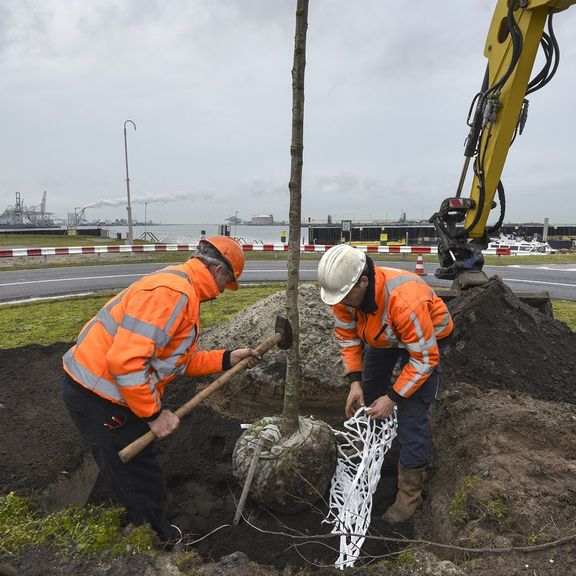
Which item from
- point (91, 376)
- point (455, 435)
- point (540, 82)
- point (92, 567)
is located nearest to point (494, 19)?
point (540, 82)

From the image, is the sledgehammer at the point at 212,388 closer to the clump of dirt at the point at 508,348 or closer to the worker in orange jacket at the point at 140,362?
the worker in orange jacket at the point at 140,362

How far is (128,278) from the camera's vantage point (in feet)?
43.2

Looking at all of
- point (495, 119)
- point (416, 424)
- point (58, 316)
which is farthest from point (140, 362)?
point (58, 316)

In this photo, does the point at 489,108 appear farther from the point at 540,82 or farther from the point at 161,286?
the point at 161,286

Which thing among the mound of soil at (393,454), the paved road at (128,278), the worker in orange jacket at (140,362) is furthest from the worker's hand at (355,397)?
the paved road at (128,278)

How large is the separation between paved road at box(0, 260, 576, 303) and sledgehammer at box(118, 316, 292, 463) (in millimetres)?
9059

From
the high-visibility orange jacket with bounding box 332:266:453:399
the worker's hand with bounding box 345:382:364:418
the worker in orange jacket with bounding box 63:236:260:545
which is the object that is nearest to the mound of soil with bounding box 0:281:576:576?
the worker in orange jacket with bounding box 63:236:260:545

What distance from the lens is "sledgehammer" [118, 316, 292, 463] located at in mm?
2379

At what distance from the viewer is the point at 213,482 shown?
3.36 metres

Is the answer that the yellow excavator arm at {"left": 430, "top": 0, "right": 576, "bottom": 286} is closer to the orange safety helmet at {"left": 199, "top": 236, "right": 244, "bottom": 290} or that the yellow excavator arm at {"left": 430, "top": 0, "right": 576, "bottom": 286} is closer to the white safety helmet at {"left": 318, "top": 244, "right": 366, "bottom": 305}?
the white safety helmet at {"left": 318, "top": 244, "right": 366, "bottom": 305}

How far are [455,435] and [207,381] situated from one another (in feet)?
8.13

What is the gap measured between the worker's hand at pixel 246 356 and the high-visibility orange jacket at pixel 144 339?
464 millimetres

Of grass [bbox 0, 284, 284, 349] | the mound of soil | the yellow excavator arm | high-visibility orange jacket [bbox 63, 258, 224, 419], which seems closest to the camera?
high-visibility orange jacket [bbox 63, 258, 224, 419]

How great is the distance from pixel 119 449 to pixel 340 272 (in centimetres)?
170
